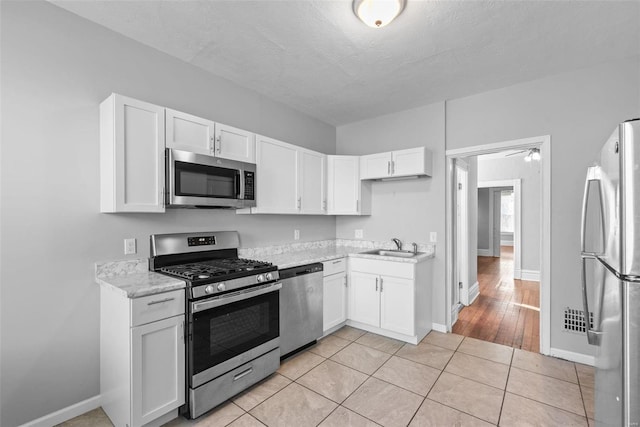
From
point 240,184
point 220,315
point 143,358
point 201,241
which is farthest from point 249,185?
point 143,358

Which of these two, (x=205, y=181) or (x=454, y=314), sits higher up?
(x=205, y=181)

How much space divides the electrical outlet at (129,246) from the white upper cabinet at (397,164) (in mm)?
2663

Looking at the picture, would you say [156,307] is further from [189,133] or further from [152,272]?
[189,133]

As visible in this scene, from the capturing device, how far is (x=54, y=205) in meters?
1.95

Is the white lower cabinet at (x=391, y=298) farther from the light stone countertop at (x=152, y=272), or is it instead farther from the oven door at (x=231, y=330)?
the oven door at (x=231, y=330)

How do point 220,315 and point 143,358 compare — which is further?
point 220,315

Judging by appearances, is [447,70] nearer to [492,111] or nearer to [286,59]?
[492,111]

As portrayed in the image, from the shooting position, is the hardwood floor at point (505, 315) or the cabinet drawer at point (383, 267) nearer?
the cabinet drawer at point (383, 267)

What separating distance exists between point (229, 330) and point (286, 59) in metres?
2.32

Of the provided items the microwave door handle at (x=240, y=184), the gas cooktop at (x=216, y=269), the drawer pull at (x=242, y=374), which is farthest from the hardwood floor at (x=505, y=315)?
the microwave door handle at (x=240, y=184)

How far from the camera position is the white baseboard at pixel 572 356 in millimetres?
2690

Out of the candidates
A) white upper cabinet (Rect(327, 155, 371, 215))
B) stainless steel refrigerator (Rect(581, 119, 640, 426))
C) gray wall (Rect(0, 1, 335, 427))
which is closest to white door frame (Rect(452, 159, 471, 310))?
white upper cabinet (Rect(327, 155, 371, 215))

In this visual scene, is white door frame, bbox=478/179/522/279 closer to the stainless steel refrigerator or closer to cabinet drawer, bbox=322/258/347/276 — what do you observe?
cabinet drawer, bbox=322/258/347/276

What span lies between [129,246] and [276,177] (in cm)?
149
